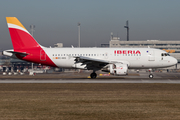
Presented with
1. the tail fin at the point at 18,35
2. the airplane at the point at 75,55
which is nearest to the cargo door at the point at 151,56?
the airplane at the point at 75,55

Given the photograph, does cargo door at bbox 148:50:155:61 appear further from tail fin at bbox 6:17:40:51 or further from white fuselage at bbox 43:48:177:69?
tail fin at bbox 6:17:40:51

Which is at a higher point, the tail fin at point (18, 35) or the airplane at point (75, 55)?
the tail fin at point (18, 35)

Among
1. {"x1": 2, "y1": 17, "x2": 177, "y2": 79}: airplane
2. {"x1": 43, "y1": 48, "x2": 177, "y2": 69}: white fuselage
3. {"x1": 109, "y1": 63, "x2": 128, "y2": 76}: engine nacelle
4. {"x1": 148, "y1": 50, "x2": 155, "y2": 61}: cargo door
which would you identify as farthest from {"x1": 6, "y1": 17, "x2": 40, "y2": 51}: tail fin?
{"x1": 148, "y1": 50, "x2": 155, "y2": 61}: cargo door

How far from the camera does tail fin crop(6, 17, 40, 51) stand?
147 feet

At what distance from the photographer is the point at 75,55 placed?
44719 mm

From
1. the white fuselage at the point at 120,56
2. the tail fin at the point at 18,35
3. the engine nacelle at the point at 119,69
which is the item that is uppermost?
the tail fin at the point at 18,35

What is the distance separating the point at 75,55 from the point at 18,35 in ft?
32.6

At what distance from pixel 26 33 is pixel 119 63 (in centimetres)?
1607

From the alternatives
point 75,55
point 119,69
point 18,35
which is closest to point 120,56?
point 119,69

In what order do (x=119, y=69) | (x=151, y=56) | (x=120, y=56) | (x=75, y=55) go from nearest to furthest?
(x=119, y=69)
(x=120, y=56)
(x=151, y=56)
(x=75, y=55)

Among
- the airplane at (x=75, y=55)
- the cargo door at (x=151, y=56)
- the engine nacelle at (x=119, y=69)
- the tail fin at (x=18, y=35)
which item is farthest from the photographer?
the tail fin at (x=18, y=35)

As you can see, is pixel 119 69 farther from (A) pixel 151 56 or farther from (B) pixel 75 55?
(B) pixel 75 55

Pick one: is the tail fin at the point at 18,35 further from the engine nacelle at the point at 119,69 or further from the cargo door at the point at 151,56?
the cargo door at the point at 151,56

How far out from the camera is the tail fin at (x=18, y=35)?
44.8m
